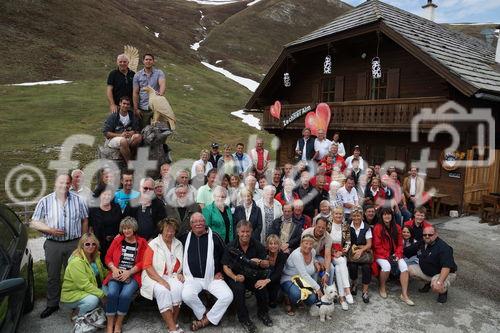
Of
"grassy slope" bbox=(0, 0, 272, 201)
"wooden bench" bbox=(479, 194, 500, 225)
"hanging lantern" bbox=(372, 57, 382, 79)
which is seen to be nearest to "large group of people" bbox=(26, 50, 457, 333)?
"wooden bench" bbox=(479, 194, 500, 225)

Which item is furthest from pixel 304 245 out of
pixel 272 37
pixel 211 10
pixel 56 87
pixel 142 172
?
pixel 211 10

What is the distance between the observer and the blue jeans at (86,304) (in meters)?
4.92

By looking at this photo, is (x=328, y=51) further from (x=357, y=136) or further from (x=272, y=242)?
(x=272, y=242)

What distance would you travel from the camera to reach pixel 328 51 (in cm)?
1526

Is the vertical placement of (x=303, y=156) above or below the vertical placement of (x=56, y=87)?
below

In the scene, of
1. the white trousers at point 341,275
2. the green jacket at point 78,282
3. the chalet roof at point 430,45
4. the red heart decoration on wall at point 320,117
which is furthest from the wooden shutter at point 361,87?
the green jacket at point 78,282

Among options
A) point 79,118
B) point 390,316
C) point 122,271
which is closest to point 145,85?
point 122,271

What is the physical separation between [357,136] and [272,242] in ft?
37.4

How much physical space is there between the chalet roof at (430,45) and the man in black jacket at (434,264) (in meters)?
6.32

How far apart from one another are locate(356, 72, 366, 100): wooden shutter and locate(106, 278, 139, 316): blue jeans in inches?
507

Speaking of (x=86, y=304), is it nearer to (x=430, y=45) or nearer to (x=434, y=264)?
(x=434, y=264)

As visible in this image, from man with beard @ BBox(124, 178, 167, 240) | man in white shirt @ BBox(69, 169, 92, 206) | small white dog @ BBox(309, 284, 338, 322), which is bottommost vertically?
small white dog @ BBox(309, 284, 338, 322)

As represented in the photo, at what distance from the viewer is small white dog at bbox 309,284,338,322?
5398 millimetres

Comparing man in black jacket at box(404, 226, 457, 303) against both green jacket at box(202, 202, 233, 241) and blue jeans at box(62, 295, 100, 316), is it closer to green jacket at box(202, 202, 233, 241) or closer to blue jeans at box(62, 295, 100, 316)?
green jacket at box(202, 202, 233, 241)
